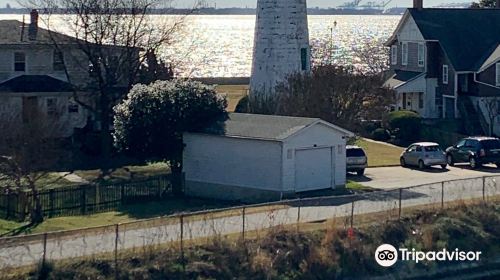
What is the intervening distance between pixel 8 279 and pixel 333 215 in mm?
10624

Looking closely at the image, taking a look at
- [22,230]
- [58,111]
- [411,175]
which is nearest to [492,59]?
[411,175]

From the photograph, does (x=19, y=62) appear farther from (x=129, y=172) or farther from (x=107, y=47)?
(x=129, y=172)

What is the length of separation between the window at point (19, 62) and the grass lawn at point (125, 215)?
55.4 feet

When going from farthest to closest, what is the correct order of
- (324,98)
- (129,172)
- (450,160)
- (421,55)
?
(421,55)
(324,98)
(450,160)
(129,172)

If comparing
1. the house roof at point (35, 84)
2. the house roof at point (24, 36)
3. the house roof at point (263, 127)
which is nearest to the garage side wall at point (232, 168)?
the house roof at point (263, 127)

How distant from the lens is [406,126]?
2261 inches

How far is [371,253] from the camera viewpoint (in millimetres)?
29891

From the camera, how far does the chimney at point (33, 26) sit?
178ft

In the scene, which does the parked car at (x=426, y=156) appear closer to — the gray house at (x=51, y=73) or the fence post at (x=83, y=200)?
the gray house at (x=51, y=73)

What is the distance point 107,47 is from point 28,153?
586 inches

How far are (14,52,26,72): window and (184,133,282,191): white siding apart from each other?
14.8m

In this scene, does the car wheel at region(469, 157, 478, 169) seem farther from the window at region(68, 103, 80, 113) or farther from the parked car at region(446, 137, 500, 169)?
the window at region(68, 103, 80, 113)

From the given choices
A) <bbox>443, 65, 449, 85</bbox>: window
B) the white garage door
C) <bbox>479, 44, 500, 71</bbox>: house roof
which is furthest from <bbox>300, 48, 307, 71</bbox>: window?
the white garage door

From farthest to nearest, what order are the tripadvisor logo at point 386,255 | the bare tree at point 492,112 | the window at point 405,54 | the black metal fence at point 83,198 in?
the window at point 405,54
the bare tree at point 492,112
the black metal fence at point 83,198
the tripadvisor logo at point 386,255
